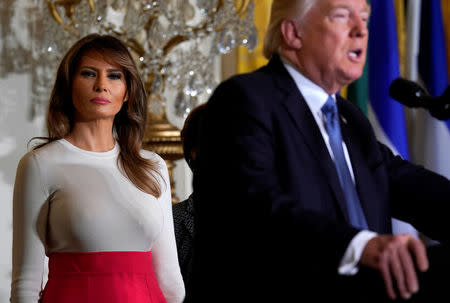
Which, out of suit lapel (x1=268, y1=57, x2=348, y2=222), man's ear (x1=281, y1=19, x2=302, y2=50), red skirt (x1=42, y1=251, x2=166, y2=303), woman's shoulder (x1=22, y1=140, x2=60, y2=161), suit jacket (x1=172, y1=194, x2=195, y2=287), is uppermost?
man's ear (x1=281, y1=19, x2=302, y2=50)

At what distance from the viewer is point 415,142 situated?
4.15 meters

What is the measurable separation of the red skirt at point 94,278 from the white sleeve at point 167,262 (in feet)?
0.32

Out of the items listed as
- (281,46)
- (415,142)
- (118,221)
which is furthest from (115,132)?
(415,142)

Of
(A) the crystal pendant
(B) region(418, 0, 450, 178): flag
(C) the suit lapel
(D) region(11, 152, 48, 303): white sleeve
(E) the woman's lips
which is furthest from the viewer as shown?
(B) region(418, 0, 450, 178): flag

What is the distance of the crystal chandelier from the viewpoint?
350 centimetres

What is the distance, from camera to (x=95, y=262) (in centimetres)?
202

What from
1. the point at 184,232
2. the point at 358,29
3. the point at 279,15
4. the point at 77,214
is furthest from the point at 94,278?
the point at 358,29

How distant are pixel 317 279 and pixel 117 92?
1213 millimetres

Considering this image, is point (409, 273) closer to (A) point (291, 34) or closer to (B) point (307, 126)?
(B) point (307, 126)

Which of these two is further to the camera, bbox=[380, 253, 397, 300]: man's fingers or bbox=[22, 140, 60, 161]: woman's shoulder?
bbox=[22, 140, 60, 161]: woman's shoulder

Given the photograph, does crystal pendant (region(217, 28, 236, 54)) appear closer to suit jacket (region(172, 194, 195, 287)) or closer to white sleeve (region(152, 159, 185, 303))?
suit jacket (region(172, 194, 195, 287))

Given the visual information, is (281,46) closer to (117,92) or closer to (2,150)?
(117,92)

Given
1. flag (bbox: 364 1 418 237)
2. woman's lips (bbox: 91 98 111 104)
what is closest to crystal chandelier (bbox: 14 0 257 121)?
flag (bbox: 364 1 418 237)

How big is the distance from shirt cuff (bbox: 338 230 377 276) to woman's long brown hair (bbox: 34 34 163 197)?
1174mm
